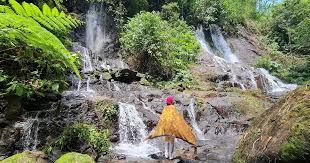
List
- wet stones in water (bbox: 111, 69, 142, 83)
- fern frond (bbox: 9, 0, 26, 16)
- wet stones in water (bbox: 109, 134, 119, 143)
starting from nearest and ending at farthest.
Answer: fern frond (bbox: 9, 0, 26, 16) < wet stones in water (bbox: 109, 134, 119, 143) < wet stones in water (bbox: 111, 69, 142, 83)

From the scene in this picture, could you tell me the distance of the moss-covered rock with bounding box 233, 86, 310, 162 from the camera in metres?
4.55

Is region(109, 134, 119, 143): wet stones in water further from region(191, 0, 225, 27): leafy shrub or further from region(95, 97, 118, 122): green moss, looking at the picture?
region(191, 0, 225, 27): leafy shrub

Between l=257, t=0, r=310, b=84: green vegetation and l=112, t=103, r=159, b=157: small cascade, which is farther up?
l=257, t=0, r=310, b=84: green vegetation

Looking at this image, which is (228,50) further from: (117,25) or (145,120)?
(145,120)

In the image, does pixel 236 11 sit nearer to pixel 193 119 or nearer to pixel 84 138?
pixel 193 119

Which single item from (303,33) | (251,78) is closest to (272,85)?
(251,78)

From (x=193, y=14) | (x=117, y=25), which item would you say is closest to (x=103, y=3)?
(x=117, y=25)

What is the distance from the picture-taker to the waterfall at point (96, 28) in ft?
74.5

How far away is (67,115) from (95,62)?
27.8ft

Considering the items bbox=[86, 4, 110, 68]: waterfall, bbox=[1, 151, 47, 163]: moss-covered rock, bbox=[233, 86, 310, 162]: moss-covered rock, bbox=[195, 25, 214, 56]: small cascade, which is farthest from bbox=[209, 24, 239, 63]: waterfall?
bbox=[1, 151, 47, 163]: moss-covered rock

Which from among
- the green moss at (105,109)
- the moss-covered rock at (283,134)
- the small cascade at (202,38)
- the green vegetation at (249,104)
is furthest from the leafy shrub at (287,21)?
the moss-covered rock at (283,134)

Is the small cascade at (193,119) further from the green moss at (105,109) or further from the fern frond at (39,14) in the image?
the fern frond at (39,14)

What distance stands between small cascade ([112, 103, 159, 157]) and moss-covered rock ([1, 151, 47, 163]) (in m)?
3.44

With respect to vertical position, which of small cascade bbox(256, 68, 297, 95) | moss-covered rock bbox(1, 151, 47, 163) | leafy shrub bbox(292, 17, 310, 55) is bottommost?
moss-covered rock bbox(1, 151, 47, 163)
